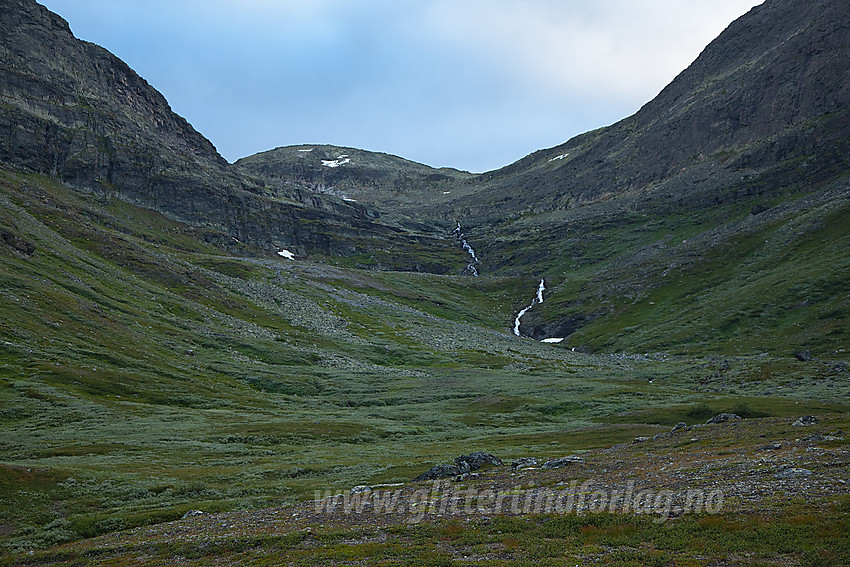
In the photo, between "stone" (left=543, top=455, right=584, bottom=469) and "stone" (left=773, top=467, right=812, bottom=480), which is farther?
"stone" (left=543, top=455, right=584, bottom=469)

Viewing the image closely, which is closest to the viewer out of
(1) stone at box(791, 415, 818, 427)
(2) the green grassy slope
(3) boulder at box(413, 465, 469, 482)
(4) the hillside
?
(4) the hillside

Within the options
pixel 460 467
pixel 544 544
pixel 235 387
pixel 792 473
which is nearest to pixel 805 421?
pixel 792 473

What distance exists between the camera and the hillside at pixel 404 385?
70.1 ft

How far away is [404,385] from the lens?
88.2 m

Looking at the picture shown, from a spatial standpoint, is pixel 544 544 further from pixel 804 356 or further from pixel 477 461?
pixel 804 356

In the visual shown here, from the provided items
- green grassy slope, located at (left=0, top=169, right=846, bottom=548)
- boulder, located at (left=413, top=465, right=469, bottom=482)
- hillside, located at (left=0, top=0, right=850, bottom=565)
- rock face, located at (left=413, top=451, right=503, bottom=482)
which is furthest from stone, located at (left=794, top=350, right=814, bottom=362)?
boulder, located at (left=413, top=465, right=469, bottom=482)

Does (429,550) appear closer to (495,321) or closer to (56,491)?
(56,491)

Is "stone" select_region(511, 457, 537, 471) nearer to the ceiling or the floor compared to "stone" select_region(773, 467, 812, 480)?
nearer to the floor

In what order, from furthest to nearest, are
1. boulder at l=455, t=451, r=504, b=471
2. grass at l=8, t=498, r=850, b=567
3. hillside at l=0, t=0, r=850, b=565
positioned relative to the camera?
boulder at l=455, t=451, r=504, b=471 < hillside at l=0, t=0, r=850, b=565 < grass at l=8, t=498, r=850, b=567

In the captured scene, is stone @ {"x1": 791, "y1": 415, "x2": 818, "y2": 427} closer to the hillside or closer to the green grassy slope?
the hillside

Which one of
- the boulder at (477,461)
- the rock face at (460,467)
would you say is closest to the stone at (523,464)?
the boulder at (477,461)

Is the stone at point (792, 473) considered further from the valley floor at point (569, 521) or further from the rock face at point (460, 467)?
the rock face at point (460, 467)

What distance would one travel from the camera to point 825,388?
65.6m

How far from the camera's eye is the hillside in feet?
70.1
